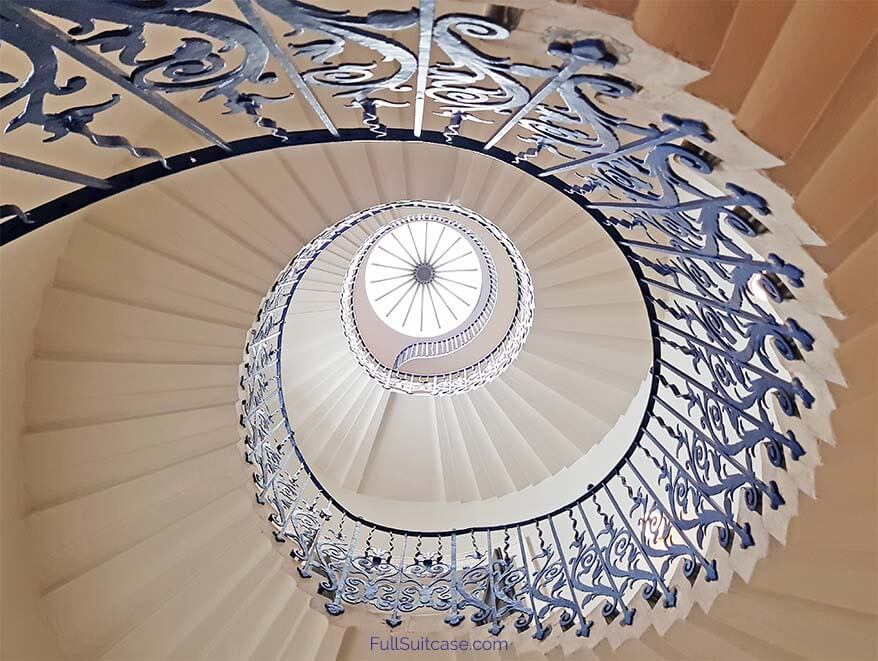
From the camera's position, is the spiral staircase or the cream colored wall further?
the cream colored wall

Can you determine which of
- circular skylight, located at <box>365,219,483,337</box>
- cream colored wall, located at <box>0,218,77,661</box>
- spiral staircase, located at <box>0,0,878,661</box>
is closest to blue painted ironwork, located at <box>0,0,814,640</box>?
spiral staircase, located at <box>0,0,878,661</box>

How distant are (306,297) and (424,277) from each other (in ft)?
13.6

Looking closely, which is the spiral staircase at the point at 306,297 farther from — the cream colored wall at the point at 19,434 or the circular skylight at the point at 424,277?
the circular skylight at the point at 424,277

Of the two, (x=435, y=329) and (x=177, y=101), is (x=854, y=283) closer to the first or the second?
(x=177, y=101)

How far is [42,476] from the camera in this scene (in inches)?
138

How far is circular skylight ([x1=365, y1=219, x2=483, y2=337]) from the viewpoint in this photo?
11.0 m

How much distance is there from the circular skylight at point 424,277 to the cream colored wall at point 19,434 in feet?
24.7

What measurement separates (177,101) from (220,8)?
820 millimetres

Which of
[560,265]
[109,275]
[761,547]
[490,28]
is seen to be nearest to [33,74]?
[490,28]

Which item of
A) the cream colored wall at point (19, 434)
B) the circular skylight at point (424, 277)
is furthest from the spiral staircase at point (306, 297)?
the circular skylight at point (424, 277)

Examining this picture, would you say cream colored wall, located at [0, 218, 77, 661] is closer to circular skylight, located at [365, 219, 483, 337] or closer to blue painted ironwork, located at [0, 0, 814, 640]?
blue painted ironwork, located at [0, 0, 814, 640]

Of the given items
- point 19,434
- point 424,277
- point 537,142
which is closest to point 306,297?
point 424,277

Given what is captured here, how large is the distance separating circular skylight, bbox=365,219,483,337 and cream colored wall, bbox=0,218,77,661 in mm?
7542

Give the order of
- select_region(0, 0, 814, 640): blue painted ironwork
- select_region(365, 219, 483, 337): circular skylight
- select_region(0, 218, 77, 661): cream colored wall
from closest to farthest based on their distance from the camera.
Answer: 1. select_region(0, 0, 814, 640): blue painted ironwork
2. select_region(0, 218, 77, 661): cream colored wall
3. select_region(365, 219, 483, 337): circular skylight
